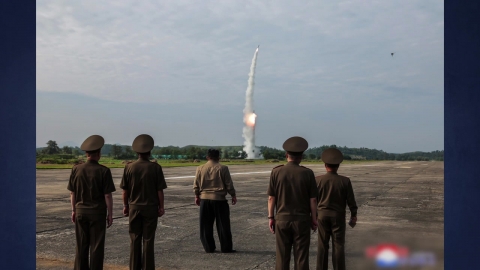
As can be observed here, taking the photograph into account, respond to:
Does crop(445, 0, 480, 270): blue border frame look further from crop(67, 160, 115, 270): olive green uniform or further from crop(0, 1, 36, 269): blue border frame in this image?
crop(0, 1, 36, 269): blue border frame

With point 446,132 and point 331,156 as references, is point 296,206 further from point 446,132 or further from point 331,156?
point 446,132

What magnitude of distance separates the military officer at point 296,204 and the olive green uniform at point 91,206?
2359 mm

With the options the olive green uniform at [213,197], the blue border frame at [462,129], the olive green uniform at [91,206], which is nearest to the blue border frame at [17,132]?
the olive green uniform at [91,206]

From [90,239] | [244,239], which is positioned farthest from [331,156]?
[244,239]

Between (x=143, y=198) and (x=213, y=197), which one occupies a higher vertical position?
(x=143, y=198)

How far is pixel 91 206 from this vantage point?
6355mm

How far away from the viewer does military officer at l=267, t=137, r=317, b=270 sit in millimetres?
5766

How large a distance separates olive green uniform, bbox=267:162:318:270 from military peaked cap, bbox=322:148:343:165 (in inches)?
21.6

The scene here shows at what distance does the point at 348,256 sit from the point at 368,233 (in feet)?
9.93

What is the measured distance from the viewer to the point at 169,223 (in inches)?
517

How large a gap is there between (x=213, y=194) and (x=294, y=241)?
3.21 metres

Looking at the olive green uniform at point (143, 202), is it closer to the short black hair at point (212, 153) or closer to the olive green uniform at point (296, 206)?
the olive green uniform at point (296, 206)

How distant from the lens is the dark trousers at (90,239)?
6387 mm

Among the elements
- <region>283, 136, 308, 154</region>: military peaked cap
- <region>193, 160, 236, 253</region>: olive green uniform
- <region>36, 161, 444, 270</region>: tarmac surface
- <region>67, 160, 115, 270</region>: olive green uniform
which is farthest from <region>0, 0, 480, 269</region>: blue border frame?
<region>193, 160, 236, 253</region>: olive green uniform
